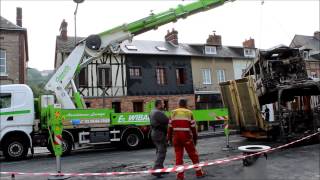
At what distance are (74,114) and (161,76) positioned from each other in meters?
17.6

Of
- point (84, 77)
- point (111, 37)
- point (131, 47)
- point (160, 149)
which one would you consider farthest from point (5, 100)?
point (131, 47)

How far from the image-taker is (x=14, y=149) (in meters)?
14.0

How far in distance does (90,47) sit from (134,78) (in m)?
14.5

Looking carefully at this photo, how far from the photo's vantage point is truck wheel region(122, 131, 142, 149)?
15992mm

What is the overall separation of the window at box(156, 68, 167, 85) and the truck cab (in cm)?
1790

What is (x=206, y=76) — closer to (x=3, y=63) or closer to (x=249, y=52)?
(x=249, y=52)

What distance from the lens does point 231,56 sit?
35.8 m

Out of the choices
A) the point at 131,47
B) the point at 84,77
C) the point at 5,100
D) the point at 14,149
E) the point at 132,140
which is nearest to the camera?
the point at 14,149

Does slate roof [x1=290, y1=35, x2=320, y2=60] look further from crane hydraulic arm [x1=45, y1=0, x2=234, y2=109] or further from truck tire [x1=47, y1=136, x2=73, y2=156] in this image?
truck tire [x1=47, y1=136, x2=73, y2=156]

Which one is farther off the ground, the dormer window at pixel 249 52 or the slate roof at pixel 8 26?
the slate roof at pixel 8 26

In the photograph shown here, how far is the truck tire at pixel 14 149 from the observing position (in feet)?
45.4

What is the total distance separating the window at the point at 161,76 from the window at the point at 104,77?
447cm

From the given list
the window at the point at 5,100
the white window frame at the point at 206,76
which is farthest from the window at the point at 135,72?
the window at the point at 5,100

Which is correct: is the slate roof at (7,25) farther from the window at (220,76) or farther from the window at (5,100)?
the window at (220,76)
